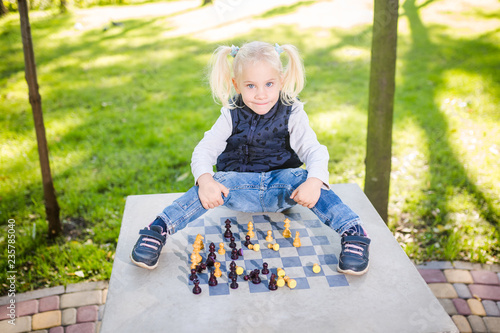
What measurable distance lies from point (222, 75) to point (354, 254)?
52.6 inches

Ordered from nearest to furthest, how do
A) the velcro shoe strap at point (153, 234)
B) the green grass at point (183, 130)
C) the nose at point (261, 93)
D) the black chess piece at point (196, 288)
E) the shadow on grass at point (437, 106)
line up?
the black chess piece at point (196, 288) → the velcro shoe strap at point (153, 234) → the nose at point (261, 93) → the green grass at point (183, 130) → the shadow on grass at point (437, 106)

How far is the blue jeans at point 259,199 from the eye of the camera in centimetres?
238

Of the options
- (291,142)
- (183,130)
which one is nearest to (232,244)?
(291,142)

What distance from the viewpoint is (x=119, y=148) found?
4.67 metres

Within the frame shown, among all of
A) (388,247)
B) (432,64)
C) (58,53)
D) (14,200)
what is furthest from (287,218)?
(58,53)

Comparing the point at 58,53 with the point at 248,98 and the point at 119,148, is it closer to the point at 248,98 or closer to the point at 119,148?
the point at 119,148

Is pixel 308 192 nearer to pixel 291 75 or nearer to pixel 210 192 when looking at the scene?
pixel 210 192

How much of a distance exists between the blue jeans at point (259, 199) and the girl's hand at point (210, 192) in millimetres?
42

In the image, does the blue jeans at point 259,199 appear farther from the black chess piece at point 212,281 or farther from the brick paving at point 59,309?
the brick paving at point 59,309

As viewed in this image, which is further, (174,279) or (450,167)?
(450,167)

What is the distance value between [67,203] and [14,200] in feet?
1.55

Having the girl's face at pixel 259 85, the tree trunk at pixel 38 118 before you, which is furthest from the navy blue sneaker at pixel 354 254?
the tree trunk at pixel 38 118

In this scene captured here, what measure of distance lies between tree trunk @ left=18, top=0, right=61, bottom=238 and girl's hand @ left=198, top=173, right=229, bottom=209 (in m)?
1.48

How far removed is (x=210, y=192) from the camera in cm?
240
